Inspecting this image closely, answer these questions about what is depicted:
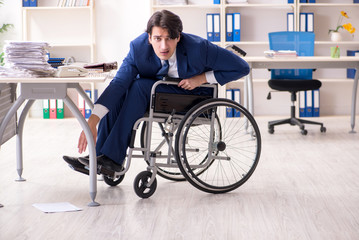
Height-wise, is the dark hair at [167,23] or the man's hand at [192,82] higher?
the dark hair at [167,23]

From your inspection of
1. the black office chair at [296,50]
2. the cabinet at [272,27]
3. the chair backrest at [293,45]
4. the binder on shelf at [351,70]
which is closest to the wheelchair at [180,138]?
the black office chair at [296,50]

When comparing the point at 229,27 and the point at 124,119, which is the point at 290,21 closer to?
the point at 229,27

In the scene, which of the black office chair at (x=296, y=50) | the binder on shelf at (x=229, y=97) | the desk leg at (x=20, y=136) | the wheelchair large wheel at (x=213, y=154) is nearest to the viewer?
the wheelchair large wheel at (x=213, y=154)

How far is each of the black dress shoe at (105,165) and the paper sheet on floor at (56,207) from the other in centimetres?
22

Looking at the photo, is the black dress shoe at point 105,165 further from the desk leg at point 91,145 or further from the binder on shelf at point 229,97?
the binder on shelf at point 229,97

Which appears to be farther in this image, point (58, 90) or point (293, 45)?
point (293, 45)

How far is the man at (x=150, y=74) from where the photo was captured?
2840 mm

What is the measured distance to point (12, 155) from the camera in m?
4.20

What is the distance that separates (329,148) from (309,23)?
1.99 meters

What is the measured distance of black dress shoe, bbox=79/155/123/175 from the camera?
111 inches

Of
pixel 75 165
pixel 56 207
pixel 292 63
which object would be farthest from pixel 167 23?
pixel 292 63

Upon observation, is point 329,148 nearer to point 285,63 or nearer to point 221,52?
point 285,63

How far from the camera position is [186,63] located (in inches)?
115

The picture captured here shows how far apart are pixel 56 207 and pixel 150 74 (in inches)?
32.0
